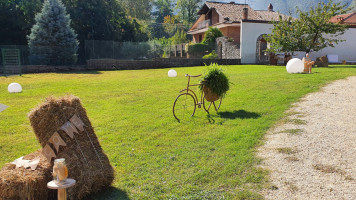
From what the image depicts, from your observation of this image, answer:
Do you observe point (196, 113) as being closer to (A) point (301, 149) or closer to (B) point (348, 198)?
(A) point (301, 149)

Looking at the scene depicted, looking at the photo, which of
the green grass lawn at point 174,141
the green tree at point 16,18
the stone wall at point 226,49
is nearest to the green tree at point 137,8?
the green tree at point 16,18

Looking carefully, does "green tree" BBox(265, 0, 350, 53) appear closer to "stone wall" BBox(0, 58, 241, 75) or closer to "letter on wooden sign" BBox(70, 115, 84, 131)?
"stone wall" BBox(0, 58, 241, 75)

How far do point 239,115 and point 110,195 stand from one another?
183 inches

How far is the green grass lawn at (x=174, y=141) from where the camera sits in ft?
12.8

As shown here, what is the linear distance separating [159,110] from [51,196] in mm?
5080

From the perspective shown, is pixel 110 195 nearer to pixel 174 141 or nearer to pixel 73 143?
pixel 73 143

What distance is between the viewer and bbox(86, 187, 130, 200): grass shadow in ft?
11.9

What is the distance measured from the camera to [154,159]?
4.86 meters

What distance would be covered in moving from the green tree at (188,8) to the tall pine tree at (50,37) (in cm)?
5136

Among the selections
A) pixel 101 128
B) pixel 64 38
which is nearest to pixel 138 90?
pixel 101 128

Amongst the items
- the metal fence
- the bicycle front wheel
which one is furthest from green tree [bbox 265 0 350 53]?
the bicycle front wheel

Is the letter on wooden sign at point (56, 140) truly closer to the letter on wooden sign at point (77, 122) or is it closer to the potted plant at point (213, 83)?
the letter on wooden sign at point (77, 122)

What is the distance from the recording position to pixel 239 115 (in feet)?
24.8

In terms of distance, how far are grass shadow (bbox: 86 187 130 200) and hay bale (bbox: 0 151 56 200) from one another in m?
0.54
